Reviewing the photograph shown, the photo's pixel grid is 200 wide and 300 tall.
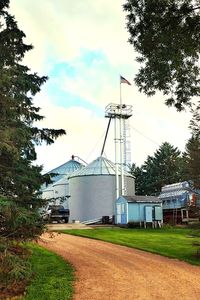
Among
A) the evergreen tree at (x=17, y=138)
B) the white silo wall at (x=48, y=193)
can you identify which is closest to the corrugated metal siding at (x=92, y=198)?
the white silo wall at (x=48, y=193)

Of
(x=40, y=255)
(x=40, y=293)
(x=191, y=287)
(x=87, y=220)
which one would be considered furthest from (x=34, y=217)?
(x=87, y=220)

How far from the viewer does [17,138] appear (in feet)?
34.8

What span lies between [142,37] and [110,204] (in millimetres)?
32092

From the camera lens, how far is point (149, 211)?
38.1 meters

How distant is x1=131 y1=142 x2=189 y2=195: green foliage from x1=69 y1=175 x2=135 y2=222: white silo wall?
88.0ft

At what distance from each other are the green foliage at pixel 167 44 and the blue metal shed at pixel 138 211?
2396cm

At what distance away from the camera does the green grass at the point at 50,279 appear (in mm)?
9828

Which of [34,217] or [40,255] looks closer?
[34,217]

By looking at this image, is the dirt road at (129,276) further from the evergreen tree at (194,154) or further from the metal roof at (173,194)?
the metal roof at (173,194)

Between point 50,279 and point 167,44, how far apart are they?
7.35 metres

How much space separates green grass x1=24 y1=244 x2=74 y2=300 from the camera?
983 centimetres

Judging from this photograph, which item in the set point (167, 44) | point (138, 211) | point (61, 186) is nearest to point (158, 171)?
point (61, 186)

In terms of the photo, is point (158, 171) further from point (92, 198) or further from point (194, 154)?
point (194, 154)

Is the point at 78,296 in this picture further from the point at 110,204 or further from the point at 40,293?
the point at 110,204
